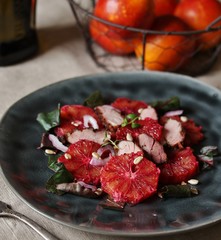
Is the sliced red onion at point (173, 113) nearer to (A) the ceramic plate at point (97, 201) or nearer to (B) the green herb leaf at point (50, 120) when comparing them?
(A) the ceramic plate at point (97, 201)

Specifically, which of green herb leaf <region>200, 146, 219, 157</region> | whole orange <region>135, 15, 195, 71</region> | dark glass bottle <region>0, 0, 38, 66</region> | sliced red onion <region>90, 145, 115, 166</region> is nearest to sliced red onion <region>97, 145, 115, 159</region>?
sliced red onion <region>90, 145, 115, 166</region>

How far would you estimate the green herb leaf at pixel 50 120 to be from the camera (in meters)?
1.10

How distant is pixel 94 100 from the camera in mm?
1203

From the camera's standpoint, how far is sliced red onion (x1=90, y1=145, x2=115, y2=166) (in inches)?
38.6

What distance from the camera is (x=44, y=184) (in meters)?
0.97

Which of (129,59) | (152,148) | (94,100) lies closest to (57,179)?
(152,148)

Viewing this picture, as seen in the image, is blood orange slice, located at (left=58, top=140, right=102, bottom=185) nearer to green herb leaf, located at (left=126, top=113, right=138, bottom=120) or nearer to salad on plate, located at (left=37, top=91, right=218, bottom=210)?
salad on plate, located at (left=37, top=91, right=218, bottom=210)

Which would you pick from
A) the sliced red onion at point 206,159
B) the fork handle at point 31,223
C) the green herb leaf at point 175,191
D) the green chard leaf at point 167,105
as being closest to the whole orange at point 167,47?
the green chard leaf at point 167,105

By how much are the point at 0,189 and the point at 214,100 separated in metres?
0.58

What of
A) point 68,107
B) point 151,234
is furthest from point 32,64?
point 151,234

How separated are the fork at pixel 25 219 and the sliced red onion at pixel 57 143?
0.17 metres

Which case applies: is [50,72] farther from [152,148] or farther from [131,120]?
[152,148]

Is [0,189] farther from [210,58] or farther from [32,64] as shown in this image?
[210,58]

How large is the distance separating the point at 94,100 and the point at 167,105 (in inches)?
7.2
